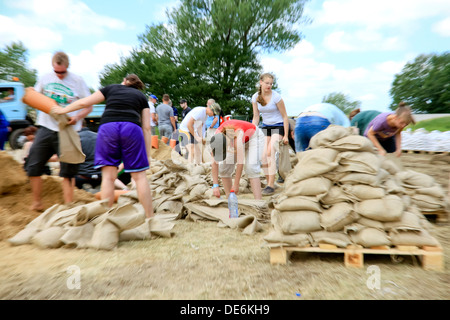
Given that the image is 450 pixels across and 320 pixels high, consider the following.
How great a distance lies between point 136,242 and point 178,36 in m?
27.2

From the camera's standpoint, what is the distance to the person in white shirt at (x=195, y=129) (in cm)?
642

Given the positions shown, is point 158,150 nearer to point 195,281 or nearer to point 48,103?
point 48,103

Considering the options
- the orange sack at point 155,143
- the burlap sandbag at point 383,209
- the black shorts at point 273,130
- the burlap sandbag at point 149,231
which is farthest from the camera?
the orange sack at point 155,143

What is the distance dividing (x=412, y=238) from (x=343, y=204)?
53 centimetres

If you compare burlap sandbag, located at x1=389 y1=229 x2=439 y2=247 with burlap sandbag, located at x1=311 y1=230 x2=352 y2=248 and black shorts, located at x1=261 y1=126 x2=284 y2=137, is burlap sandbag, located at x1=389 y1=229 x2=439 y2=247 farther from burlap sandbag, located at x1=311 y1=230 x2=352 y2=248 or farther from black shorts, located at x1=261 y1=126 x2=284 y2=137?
black shorts, located at x1=261 y1=126 x2=284 y2=137

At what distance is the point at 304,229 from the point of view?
2.43 meters

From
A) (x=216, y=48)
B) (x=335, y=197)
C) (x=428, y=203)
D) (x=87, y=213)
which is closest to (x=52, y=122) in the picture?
(x=87, y=213)

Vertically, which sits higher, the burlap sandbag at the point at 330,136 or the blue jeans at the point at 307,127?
the blue jeans at the point at 307,127

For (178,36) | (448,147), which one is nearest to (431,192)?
(448,147)

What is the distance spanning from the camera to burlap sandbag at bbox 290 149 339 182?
2570mm

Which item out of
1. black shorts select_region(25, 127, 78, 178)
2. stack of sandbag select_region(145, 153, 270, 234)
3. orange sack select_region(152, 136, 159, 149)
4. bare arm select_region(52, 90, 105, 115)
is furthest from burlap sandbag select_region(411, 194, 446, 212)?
orange sack select_region(152, 136, 159, 149)

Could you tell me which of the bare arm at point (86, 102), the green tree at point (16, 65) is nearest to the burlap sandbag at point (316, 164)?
the bare arm at point (86, 102)

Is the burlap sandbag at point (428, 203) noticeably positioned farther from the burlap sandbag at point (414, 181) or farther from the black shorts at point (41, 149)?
the black shorts at point (41, 149)
